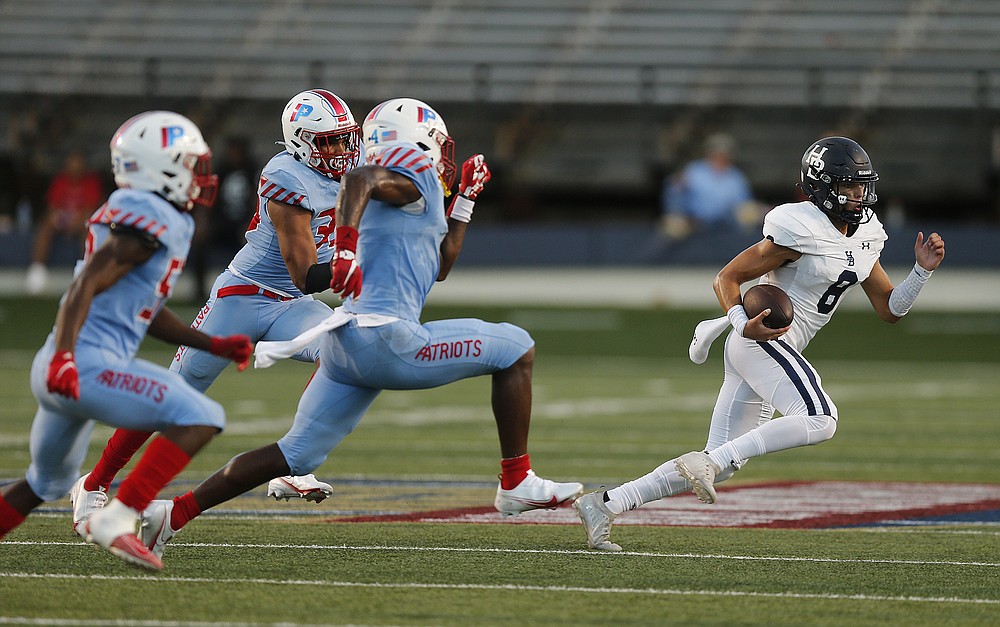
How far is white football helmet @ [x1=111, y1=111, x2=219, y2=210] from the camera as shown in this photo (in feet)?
16.3

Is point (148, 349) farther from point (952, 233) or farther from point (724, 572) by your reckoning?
point (724, 572)

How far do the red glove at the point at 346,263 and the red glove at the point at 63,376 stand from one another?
890 mm

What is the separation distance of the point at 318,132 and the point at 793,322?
2004 millimetres

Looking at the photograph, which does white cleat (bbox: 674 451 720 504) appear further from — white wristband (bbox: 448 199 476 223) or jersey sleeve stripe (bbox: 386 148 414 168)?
jersey sleeve stripe (bbox: 386 148 414 168)

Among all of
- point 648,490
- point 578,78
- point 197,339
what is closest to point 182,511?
point 197,339

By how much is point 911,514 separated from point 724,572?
2.02m

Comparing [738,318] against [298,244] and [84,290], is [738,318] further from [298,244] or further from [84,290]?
[84,290]

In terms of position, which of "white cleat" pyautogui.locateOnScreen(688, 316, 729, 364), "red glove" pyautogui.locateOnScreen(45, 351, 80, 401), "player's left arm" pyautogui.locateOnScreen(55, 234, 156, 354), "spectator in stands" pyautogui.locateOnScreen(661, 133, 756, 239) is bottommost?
"red glove" pyautogui.locateOnScreen(45, 351, 80, 401)

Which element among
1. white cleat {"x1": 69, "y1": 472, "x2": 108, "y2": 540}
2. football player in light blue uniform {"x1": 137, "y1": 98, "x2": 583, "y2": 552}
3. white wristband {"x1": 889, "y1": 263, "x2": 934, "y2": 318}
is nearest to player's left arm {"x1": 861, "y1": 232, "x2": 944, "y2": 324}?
white wristband {"x1": 889, "y1": 263, "x2": 934, "y2": 318}

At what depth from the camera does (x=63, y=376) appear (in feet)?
15.2

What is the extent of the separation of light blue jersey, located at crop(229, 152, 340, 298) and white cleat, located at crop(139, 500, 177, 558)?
138cm

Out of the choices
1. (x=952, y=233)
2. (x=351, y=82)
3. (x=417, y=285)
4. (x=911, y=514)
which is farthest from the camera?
(x=351, y=82)

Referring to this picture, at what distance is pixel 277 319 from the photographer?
6.48 m

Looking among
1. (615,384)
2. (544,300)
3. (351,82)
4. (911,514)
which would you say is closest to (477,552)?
(911,514)
